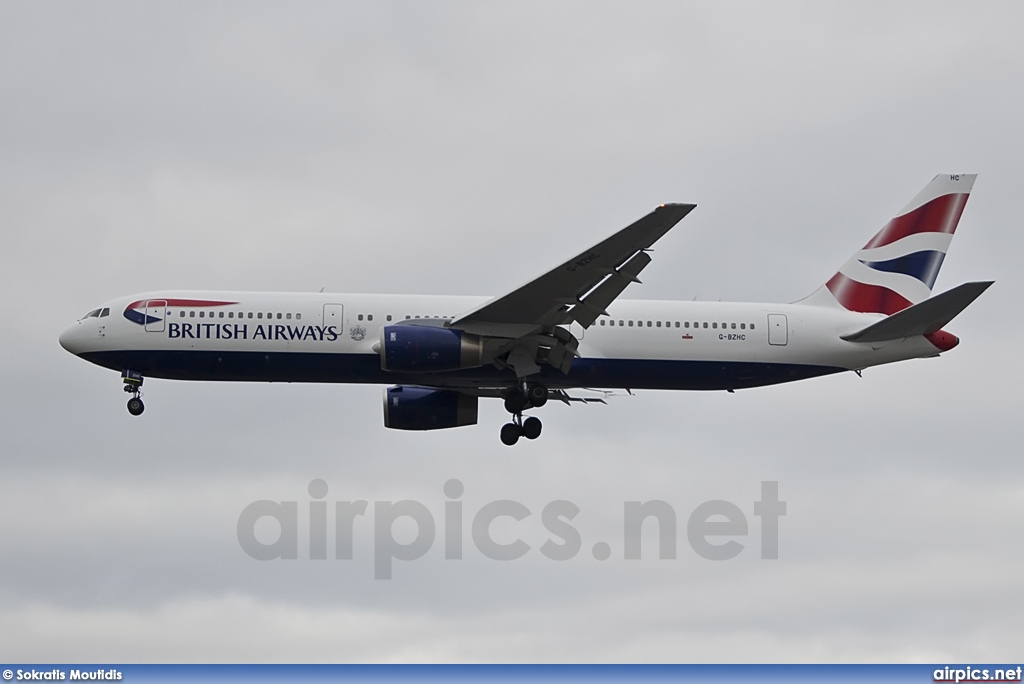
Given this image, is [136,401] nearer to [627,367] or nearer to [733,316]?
[627,367]

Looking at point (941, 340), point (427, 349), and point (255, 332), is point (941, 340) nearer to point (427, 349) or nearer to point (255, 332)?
point (427, 349)

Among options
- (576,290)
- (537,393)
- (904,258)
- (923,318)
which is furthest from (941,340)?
(537,393)

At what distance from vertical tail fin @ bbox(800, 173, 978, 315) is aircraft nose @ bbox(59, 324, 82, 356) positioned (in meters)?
22.0

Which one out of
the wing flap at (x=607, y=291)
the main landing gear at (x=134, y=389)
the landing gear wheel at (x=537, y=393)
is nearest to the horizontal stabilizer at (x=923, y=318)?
the wing flap at (x=607, y=291)

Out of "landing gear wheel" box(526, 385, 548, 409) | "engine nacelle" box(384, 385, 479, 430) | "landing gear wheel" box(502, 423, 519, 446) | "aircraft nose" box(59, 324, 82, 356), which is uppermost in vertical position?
"aircraft nose" box(59, 324, 82, 356)

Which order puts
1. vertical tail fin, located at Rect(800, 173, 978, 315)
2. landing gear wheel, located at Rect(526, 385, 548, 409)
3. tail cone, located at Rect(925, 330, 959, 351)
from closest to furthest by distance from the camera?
tail cone, located at Rect(925, 330, 959, 351) → landing gear wheel, located at Rect(526, 385, 548, 409) → vertical tail fin, located at Rect(800, 173, 978, 315)

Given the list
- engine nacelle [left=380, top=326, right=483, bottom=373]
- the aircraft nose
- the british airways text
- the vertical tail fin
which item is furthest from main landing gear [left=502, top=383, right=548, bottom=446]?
the aircraft nose

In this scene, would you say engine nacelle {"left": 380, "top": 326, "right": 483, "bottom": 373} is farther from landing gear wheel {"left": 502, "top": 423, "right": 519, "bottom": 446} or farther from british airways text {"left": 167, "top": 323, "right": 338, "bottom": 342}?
landing gear wheel {"left": 502, "top": 423, "right": 519, "bottom": 446}

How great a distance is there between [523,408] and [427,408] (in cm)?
448

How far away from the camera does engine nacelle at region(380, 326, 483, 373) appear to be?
38656mm

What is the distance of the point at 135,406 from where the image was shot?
41.6 metres

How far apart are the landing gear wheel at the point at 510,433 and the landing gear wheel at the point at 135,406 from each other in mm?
10775

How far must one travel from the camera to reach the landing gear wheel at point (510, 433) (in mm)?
42750

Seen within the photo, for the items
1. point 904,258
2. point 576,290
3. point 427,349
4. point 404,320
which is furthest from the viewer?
point 904,258
